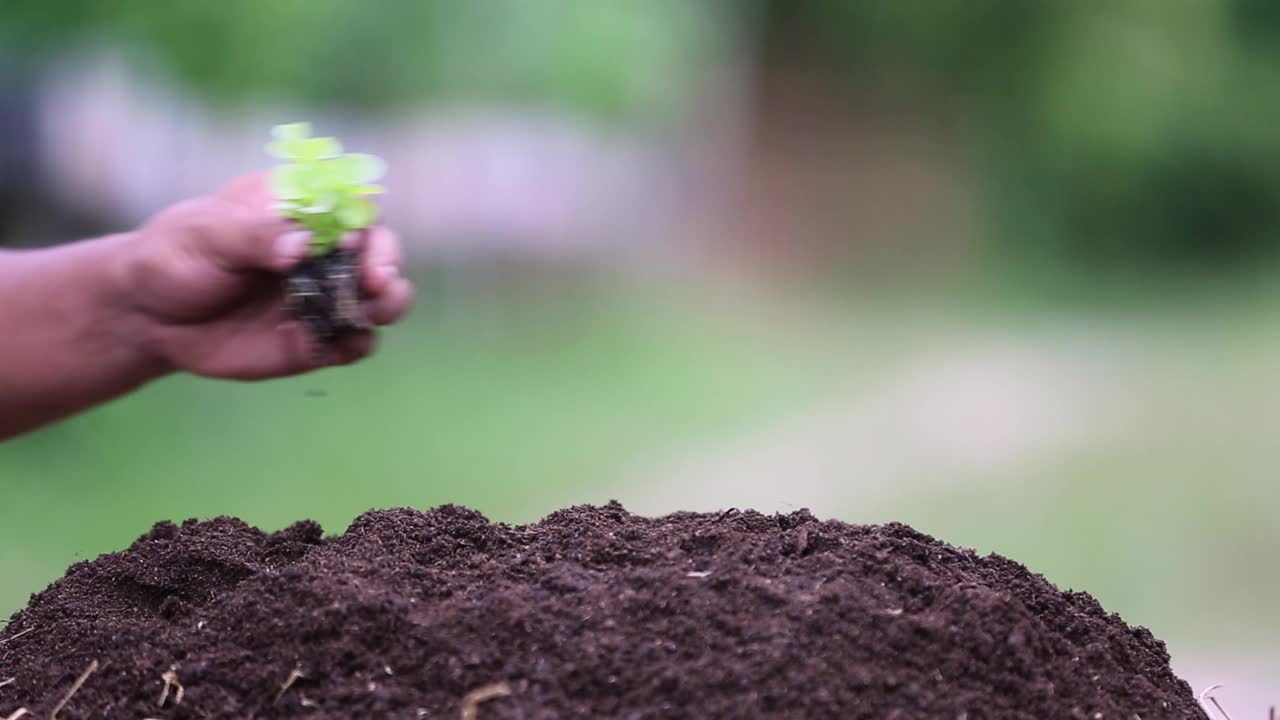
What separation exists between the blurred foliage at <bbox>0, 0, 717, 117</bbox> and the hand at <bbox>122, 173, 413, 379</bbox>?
9.36 feet

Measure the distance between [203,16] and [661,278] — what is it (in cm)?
397

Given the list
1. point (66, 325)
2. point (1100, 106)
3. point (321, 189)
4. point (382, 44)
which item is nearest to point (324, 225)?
point (321, 189)

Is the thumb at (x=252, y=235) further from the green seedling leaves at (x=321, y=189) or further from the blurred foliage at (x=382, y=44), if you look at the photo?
the blurred foliage at (x=382, y=44)

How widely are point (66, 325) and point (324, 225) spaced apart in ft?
1.49

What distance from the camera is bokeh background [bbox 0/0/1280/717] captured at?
151 inches

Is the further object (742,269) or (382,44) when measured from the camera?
(742,269)

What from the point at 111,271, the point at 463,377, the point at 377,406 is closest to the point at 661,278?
the point at 463,377

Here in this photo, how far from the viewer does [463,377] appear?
18.5 ft

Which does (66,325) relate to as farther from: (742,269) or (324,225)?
(742,269)

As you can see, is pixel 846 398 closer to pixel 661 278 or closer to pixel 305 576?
pixel 661 278

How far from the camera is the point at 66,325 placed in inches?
60.2

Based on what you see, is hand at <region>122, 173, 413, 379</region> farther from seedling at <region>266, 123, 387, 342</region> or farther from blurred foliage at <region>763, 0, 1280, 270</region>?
blurred foliage at <region>763, 0, 1280, 270</region>

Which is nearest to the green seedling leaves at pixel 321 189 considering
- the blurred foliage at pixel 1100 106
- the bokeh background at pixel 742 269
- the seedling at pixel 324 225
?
the seedling at pixel 324 225

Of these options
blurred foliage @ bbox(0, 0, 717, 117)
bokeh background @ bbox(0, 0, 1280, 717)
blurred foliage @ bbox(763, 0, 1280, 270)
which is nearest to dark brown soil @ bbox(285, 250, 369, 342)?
bokeh background @ bbox(0, 0, 1280, 717)
